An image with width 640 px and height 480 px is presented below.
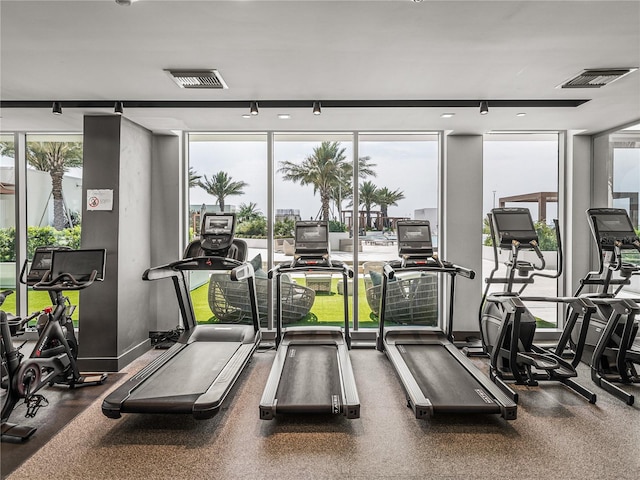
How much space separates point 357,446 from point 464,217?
3.66 meters

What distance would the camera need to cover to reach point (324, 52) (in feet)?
10.00

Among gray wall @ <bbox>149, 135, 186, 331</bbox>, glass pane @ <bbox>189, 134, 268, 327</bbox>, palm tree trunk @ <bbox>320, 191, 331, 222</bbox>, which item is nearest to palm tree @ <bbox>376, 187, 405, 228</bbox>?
palm tree trunk @ <bbox>320, 191, 331, 222</bbox>

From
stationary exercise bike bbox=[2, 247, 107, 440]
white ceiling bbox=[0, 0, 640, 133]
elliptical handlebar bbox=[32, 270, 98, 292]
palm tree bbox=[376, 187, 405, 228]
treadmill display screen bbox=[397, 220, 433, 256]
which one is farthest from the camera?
palm tree bbox=[376, 187, 405, 228]

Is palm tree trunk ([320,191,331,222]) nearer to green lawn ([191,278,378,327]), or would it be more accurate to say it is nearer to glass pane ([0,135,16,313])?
green lawn ([191,278,378,327])

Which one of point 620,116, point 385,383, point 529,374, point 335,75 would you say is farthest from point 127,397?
point 620,116

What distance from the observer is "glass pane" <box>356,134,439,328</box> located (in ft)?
18.7

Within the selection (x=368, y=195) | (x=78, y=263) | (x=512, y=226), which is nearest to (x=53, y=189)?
(x=78, y=263)

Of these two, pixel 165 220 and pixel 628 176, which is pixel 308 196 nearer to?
pixel 165 220

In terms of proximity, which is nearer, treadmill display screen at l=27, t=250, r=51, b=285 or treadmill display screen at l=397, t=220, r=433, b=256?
treadmill display screen at l=27, t=250, r=51, b=285

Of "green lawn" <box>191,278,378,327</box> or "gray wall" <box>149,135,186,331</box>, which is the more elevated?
"gray wall" <box>149,135,186,331</box>

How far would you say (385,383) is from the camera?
161 inches

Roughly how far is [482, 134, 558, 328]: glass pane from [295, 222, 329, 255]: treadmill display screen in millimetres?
2462

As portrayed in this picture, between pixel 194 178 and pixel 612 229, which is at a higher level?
pixel 194 178

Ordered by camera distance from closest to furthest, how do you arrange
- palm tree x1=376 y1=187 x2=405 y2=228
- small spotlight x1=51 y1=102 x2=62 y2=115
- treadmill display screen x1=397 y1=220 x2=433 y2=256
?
small spotlight x1=51 y1=102 x2=62 y2=115, treadmill display screen x1=397 y1=220 x2=433 y2=256, palm tree x1=376 y1=187 x2=405 y2=228
